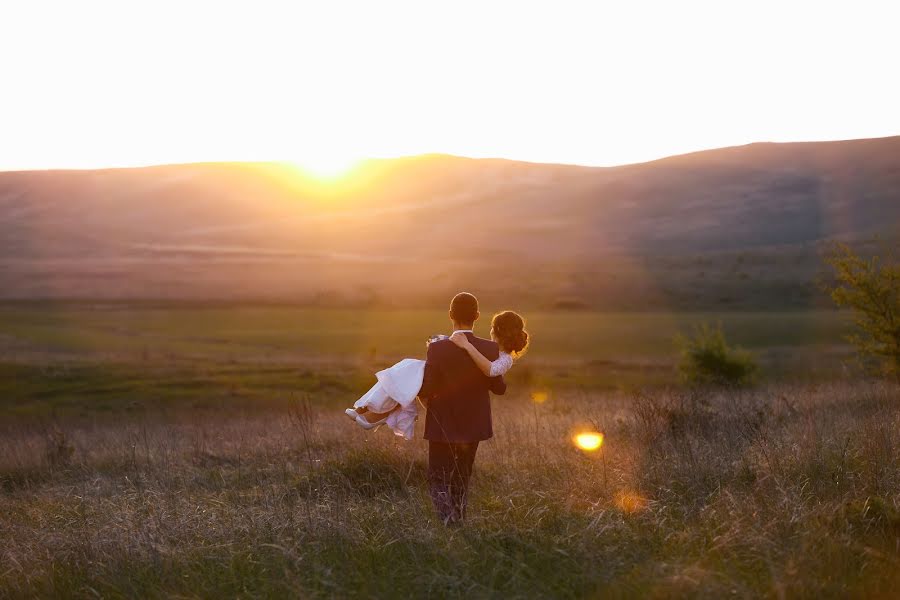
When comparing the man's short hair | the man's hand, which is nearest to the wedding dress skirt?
the man's hand

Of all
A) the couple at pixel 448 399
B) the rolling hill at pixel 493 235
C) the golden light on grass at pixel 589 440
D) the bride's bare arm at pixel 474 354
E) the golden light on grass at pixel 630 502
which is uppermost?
the bride's bare arm at pixel 474 354

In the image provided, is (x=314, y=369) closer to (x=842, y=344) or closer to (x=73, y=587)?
(x=842, y=344)

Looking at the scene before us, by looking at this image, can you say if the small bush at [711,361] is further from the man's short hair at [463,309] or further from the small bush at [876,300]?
the man's short hair at [463,309]

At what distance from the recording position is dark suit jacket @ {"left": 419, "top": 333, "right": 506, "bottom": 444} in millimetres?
6578

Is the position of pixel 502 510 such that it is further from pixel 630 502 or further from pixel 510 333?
pixel 510 333

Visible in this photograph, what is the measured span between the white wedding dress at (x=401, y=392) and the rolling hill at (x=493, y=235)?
201ft

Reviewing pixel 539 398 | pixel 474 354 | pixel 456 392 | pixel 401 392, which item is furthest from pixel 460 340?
pixel 539 398

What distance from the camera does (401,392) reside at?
6.50 m

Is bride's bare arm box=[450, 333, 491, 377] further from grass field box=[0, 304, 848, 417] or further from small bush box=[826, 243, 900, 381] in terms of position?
grass field box=[0, 304, 848, 417]

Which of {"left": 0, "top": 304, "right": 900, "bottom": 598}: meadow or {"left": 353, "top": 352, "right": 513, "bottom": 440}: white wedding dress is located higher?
{"left": 353, "top": 352, "right": 513, "bottom": 440}: white wedding dress

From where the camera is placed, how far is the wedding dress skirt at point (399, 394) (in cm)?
650

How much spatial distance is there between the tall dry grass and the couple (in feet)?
1.05

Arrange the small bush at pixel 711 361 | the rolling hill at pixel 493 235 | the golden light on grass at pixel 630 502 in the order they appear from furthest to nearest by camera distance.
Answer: the rolling hill at pixel 493 235 → the small bush at pixel 711 361 → the golden light on grass at pixel 630 502

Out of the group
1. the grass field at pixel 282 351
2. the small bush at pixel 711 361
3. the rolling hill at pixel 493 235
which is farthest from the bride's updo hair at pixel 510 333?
the rolling hill at pixel 493 235
